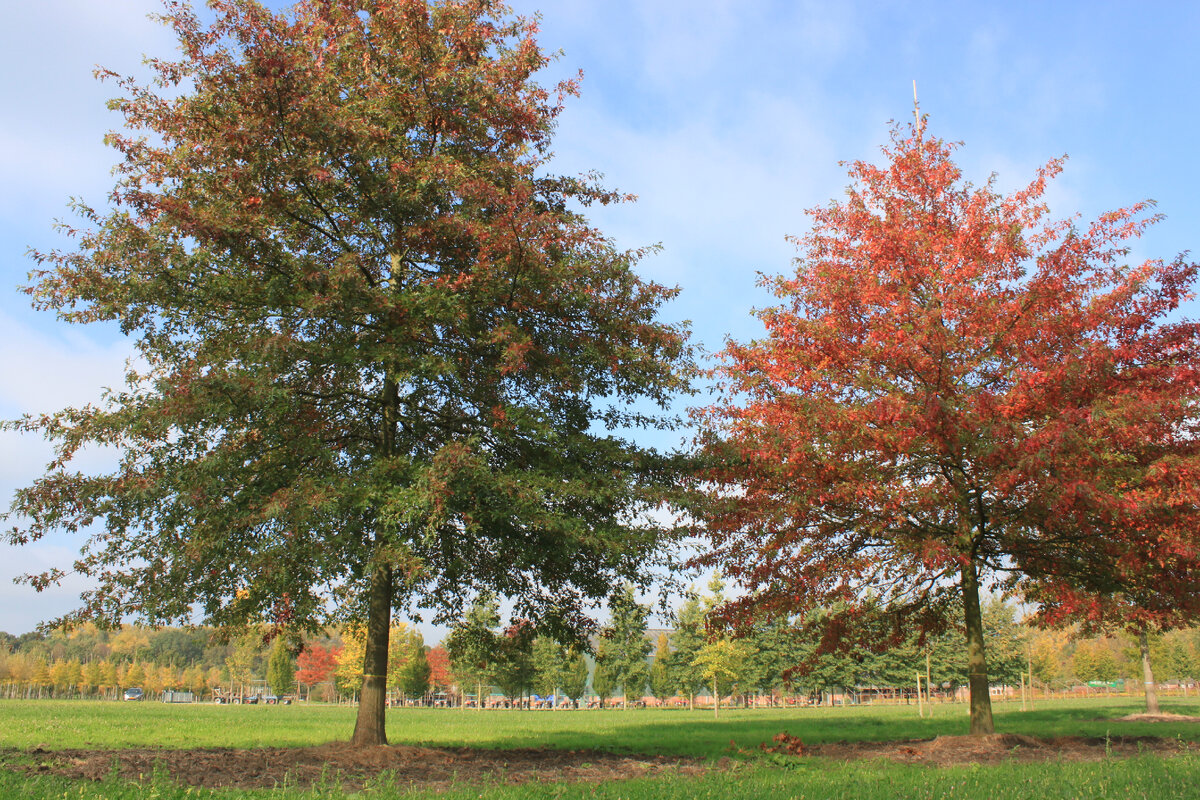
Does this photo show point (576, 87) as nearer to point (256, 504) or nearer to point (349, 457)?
point (349, 457)

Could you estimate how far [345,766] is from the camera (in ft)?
31.0

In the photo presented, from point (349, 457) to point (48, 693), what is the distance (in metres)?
109

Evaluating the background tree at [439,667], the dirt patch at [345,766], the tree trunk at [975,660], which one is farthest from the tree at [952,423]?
the background tree at [439,667]

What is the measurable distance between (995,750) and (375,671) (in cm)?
1005

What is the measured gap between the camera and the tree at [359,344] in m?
9.77

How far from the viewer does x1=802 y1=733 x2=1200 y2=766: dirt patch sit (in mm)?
11070

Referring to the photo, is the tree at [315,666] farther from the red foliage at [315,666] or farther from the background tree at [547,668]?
the background tree at [547,668]

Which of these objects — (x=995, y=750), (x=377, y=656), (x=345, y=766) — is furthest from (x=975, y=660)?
(x=345, y=766)

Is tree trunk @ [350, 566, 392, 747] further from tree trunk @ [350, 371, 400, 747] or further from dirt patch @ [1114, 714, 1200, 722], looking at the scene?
dirt patch @ [1114, 714, 1200, 722]

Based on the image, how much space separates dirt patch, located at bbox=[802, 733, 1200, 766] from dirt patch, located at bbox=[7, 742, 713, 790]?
312cm

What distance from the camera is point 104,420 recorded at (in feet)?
31.6

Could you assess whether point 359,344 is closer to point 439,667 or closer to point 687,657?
point 687,657

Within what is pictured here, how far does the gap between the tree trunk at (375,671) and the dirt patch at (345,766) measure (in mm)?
363

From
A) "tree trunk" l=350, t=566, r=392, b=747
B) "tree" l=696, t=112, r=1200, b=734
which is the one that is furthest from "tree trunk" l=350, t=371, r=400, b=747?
"tree" l=696, t=112, r=1200, b=734
